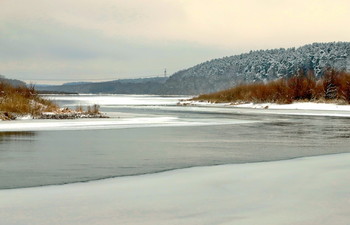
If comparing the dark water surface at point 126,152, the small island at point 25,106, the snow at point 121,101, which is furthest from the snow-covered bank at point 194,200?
the snow at point 121,101

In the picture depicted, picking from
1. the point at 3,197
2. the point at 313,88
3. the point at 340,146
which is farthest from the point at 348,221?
the point at 313,88

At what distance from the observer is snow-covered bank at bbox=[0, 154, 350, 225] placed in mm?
5633

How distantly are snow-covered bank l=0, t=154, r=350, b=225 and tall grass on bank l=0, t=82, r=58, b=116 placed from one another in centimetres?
1942

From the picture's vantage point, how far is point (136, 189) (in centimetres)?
748

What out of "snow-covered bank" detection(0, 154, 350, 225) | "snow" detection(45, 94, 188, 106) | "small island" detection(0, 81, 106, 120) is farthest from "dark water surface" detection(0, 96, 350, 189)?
"snow" detection(45, 94, 188, 106)

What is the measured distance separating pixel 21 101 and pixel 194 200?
75.0 ft

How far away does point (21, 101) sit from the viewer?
2761cm

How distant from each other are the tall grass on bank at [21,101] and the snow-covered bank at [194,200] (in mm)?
19425

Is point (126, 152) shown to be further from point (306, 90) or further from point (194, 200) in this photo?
point (306, 90)

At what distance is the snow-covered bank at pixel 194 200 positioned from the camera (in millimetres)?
5633

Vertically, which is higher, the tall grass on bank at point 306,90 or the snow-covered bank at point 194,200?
the tall grass on bank at point 306,90

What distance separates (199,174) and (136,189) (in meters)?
1.84

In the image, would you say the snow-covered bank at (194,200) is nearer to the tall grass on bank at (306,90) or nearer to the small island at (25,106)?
the small island at (25,106)

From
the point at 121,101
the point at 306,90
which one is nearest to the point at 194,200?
the point at 306,90
